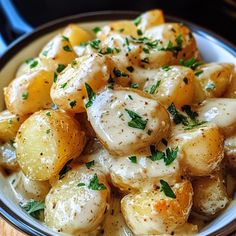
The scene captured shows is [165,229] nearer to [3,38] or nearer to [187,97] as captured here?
[187,97]

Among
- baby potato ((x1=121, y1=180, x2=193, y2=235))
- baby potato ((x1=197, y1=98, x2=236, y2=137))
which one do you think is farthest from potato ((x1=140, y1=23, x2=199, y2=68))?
baby potato ((x1=121, y1=180, x2=193, y2=235))

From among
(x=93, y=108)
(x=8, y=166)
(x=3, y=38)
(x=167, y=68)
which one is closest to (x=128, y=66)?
(x=167, y=68)

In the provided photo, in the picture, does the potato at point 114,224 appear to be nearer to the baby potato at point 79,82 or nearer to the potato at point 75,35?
the baby potato at point 79,82

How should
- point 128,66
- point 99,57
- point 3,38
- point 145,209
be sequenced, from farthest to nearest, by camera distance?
point 3,38
point 128,66
point 99,57
point 145,209

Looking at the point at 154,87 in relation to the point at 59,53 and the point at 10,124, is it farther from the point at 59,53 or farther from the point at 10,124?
the point at 10,124

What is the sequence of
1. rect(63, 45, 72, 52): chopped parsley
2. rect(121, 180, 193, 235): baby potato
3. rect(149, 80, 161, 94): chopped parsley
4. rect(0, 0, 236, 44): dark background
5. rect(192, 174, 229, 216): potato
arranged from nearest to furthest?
rect(121, 180, 193, 235): baby potato < rect(192, 174, 229, 216): potato < rect(149, 80, 161, 94): chopped parsley < rect(63, 45, 72, 52): chopped parsley < rect(0, 0, 236, 44): dark background

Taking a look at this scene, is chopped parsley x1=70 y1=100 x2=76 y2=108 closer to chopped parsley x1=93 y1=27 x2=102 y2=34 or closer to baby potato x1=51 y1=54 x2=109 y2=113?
baby potato x1=51 y1=54 x2=109 y2=113

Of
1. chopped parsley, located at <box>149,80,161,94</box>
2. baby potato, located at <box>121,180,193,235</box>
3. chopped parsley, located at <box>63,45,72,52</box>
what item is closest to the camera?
baby potato, located at <box>121,180,193,235</box>
